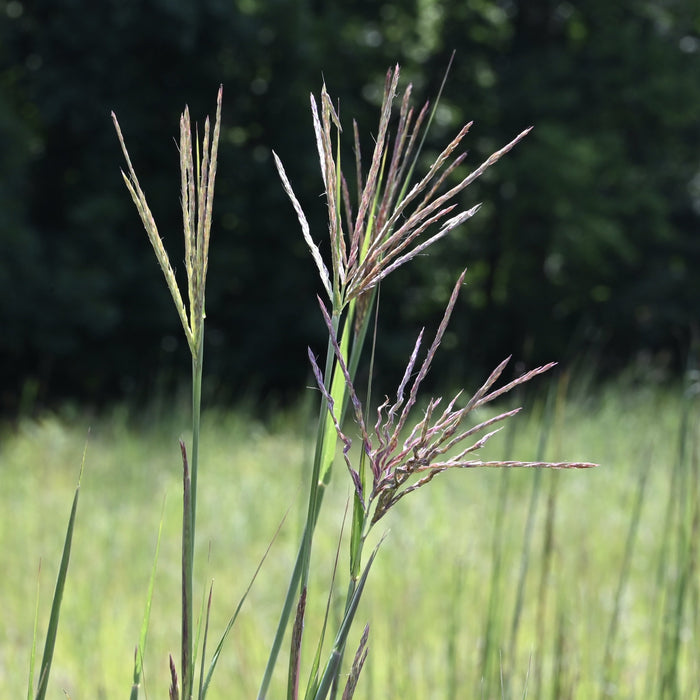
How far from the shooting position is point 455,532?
398cm

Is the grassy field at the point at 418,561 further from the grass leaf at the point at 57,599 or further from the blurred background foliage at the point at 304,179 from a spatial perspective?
the blurred background foliage at the point at 304,179

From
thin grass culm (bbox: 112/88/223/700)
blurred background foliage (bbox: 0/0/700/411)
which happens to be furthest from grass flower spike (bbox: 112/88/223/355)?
blurred background foliage (bbox: 0/0/700/411)

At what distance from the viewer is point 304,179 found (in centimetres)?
1118

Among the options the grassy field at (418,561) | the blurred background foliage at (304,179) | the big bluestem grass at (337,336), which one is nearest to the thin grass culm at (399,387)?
the big bluestem grass at (337,336)

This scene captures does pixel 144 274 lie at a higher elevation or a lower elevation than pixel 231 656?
higher

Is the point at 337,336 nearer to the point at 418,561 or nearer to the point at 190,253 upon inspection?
the point at 190,253

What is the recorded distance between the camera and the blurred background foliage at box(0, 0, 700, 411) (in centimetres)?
990

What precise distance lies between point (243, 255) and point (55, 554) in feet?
25.8

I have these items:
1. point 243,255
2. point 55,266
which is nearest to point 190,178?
point 55,266

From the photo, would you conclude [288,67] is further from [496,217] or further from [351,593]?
[351,593]

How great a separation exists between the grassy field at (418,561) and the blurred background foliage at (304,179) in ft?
12.6

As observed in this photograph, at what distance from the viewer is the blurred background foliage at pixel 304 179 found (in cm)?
990

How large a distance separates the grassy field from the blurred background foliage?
152 inches

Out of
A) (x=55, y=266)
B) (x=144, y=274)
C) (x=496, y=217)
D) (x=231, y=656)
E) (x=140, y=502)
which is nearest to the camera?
(x=231, y=656)
